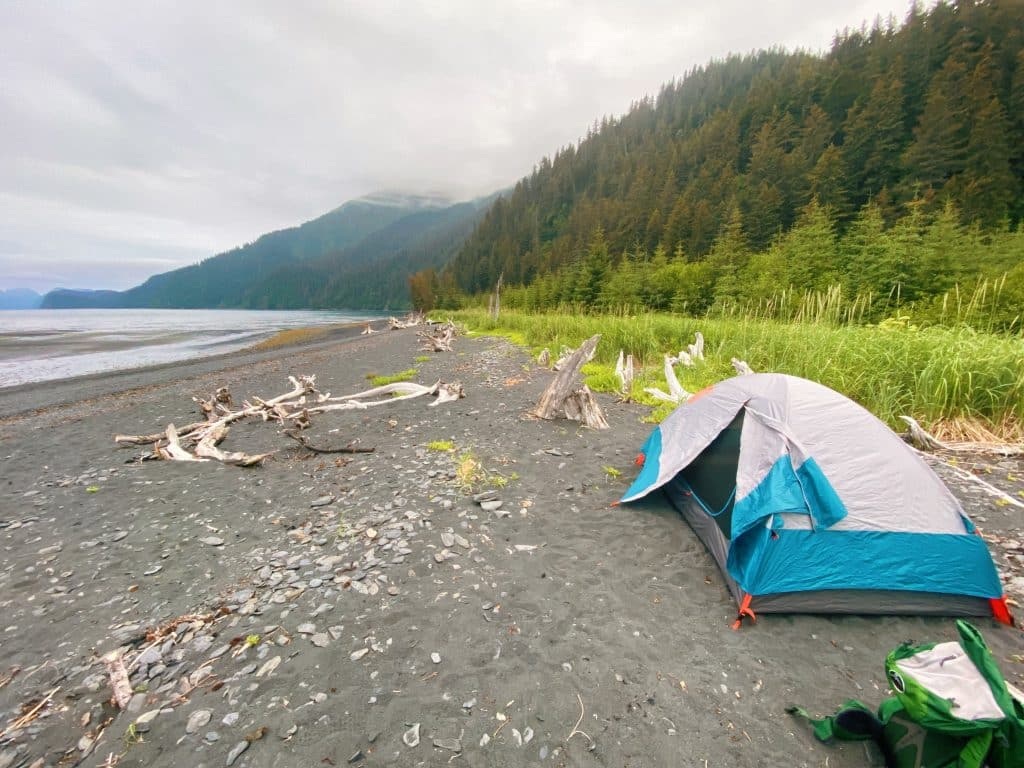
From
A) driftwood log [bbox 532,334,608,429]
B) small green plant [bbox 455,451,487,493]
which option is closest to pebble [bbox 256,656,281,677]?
small green plant [bbox 455,451,487,493]

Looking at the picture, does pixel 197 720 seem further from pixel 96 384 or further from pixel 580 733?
pixel 96 384

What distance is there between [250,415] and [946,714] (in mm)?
13290

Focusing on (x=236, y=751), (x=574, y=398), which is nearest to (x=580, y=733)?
(x=236, y=751)

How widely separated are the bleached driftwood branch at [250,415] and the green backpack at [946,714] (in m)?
8.80

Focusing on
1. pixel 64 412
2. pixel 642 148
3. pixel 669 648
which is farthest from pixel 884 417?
pixel 642 148

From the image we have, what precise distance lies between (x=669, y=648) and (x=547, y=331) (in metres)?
19.1

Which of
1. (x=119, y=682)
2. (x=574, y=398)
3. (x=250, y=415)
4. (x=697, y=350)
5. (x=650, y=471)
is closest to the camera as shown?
(x=119, y=682)

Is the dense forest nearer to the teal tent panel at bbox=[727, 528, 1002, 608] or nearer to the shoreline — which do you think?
the teal tent panel at bbox=[727, 528, 1002, 608]

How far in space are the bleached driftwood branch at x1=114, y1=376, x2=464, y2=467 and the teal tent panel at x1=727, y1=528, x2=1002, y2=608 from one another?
8.19 meters

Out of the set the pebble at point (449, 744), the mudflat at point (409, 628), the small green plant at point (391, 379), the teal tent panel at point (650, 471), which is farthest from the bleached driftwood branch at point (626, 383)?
the pebble at point (449, 744)

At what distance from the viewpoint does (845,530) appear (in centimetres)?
373

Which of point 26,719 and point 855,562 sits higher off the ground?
point 855,562

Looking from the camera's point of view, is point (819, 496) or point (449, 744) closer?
point (449, 744)

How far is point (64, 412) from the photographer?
1448 centimetres
